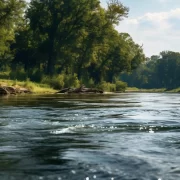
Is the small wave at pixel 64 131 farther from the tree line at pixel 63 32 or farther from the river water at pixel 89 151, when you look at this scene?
the tree line at pixel 63 32

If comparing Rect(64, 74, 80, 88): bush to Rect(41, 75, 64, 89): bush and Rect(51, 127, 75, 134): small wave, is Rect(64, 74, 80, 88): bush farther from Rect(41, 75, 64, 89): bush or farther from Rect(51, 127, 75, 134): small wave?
Rect(51, 127, 75, 134): small wave

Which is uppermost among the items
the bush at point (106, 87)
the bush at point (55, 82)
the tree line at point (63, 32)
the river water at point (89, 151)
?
the tree line at point (63, 32)

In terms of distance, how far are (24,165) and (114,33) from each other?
72190 millimetres

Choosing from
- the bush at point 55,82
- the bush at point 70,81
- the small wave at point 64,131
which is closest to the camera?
A: the small wave at point 64,131

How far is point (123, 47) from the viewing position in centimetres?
9688

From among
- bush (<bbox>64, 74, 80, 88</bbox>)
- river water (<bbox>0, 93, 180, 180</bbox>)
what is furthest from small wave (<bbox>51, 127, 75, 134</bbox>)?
bush (<bbox>64, 74, 80, 88</bbox>)

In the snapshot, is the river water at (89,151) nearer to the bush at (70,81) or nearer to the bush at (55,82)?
the bush at (55,82)

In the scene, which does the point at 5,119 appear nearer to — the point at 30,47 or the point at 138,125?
the point at 138,125

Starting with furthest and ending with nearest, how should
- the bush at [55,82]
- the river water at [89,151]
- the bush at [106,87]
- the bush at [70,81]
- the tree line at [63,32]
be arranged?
the bush at [106,87]
the tree line at [63,32]
the bush at [70,81]
the bush at [55,82]
the river water at [89,151]

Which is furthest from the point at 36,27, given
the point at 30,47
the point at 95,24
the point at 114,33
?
the point at 114,33

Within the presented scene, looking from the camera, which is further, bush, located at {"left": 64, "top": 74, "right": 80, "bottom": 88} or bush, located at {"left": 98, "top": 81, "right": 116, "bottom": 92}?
bush, located at {"left": 98, "top": 81, "right": 116, "bottom": 92}

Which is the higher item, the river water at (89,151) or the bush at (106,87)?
the bush at (106,87)

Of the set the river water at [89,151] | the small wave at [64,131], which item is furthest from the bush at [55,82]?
the small wave at [64,131]

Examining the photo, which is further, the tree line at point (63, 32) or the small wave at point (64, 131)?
the tree line at point (63, 32)
